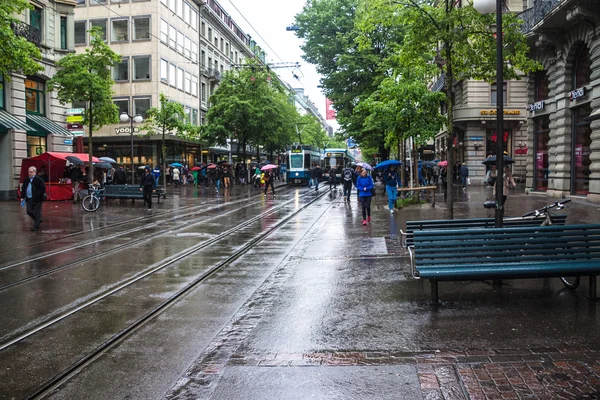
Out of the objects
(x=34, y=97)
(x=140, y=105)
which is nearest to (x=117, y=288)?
(x=34, y=97)

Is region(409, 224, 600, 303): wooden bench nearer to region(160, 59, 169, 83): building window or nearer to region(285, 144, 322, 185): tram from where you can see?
region(285, 144, 322, 185): tram

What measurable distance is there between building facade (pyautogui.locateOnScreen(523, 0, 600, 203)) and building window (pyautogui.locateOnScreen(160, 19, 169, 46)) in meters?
32.7

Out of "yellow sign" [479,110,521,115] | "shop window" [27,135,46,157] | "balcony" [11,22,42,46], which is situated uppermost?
"balcony" [11,22,42,46]

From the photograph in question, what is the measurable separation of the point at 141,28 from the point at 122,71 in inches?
162

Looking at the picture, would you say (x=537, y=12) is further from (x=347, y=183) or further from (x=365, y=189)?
(x=365, y=189)

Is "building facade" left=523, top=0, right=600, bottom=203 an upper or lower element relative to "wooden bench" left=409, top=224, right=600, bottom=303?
upper

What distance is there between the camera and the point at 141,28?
4828cm

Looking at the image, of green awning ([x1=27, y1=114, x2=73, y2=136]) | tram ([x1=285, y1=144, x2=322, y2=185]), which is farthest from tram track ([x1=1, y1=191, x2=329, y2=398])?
tram ([x1=285, y1=144, x2=322, y2=185])

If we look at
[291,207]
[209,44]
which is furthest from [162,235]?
[209,44]

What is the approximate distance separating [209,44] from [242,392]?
202 feet

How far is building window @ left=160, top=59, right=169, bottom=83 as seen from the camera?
160 feet

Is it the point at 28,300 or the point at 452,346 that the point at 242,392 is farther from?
the point at 28,300

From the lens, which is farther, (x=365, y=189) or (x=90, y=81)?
(x=90, y=81)

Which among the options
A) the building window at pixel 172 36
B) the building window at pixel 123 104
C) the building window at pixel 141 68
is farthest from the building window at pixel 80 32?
the building window at pixel 172 36
